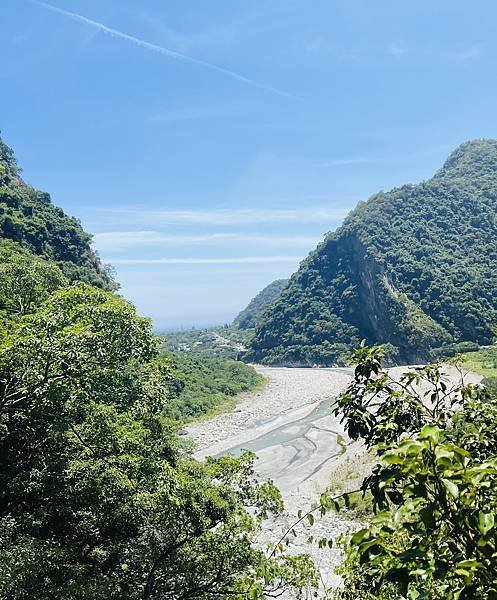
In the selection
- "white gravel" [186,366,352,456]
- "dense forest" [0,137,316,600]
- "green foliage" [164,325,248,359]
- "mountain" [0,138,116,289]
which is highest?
"mountain" [0,138,116,289]

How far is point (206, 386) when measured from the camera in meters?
50.2

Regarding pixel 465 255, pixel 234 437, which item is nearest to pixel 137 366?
pixel 234 437

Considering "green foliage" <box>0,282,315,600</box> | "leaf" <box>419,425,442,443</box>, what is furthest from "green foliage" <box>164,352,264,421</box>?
"leaf" <box>419,425,442,443</box>

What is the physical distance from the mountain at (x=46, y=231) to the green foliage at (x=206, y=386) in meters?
13.0

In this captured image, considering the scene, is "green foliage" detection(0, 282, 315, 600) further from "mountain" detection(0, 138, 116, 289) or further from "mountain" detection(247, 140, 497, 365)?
"mountain" detection(247, 140, 497, 365)

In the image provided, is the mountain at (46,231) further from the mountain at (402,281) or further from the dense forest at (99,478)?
the mountain at (402,281)

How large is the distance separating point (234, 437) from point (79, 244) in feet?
93.3

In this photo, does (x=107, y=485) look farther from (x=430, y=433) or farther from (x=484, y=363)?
(x=484, y=363)

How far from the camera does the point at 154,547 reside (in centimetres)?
834

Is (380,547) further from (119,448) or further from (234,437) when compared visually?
(234,437)

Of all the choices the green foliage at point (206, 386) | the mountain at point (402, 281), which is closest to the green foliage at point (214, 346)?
the mountain at point (402, 281)

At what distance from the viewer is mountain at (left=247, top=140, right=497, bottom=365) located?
235 feet

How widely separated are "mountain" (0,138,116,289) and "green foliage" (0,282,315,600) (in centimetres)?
3348

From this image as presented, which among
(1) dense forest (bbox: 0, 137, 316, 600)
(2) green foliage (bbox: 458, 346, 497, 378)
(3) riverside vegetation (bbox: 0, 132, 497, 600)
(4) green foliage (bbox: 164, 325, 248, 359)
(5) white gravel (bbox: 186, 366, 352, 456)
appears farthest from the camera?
(4) green foliage (bbox: 164, 325, 248, 359)
